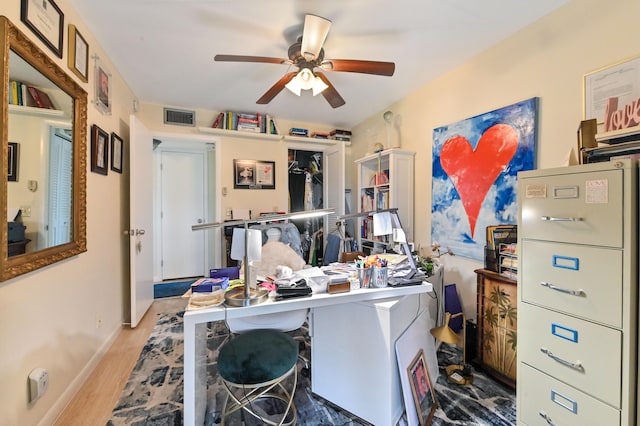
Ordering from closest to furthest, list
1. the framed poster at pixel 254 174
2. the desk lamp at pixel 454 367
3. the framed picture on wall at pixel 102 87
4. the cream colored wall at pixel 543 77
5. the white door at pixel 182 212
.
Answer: the cream colored wall at pixel 543 77 → the desk lamp at pixel 454 367 → the framed picture on wall at pixel 102 87 → the framed poster at pixel 254 174 → the white door at pixel 182 212

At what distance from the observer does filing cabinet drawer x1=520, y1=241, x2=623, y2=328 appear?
1.06 meters

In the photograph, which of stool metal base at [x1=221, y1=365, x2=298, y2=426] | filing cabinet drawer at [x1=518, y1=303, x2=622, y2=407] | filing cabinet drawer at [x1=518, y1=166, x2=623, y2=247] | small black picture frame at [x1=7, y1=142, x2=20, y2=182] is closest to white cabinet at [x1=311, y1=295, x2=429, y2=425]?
stool metal base at [x1=221, y1=365, x2=298, y2=426]

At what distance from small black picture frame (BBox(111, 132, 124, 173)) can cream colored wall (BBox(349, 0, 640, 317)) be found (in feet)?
10.0

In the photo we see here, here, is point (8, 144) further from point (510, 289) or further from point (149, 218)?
point (510, 289)

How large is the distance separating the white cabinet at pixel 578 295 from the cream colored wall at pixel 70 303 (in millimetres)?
2426

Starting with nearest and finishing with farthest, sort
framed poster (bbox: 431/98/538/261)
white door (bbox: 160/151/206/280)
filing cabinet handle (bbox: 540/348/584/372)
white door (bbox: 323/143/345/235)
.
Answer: filing cabinet handle (bbox: 540/348/584/372) < framed poster (bbox: 431/98/538/261) < white door (bbox: 323/143/345/235) < white door (bbox: 160/151/206/280)

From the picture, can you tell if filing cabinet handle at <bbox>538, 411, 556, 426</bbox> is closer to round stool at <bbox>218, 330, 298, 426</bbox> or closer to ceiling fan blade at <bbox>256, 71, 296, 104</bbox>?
round stool at <bbox>218, 330, 298, 426</bbox>

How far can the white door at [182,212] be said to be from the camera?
4543mm

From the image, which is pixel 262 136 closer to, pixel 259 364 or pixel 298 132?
pixel 298 132

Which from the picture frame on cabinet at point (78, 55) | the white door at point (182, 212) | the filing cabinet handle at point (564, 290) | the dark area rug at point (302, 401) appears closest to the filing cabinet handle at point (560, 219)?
the filing cabinet handle at point (564, 290)

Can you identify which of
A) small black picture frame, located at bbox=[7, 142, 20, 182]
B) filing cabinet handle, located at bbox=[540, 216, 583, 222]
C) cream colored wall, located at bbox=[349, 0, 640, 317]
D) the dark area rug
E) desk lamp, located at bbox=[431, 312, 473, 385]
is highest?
cream colored wall, located at bbox=[349, 0, 640, 317]

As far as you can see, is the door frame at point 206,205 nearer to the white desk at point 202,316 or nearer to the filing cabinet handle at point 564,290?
the white desk at point 202,316

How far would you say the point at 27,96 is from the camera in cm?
129

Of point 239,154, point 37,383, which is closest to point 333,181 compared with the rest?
point 239,154
